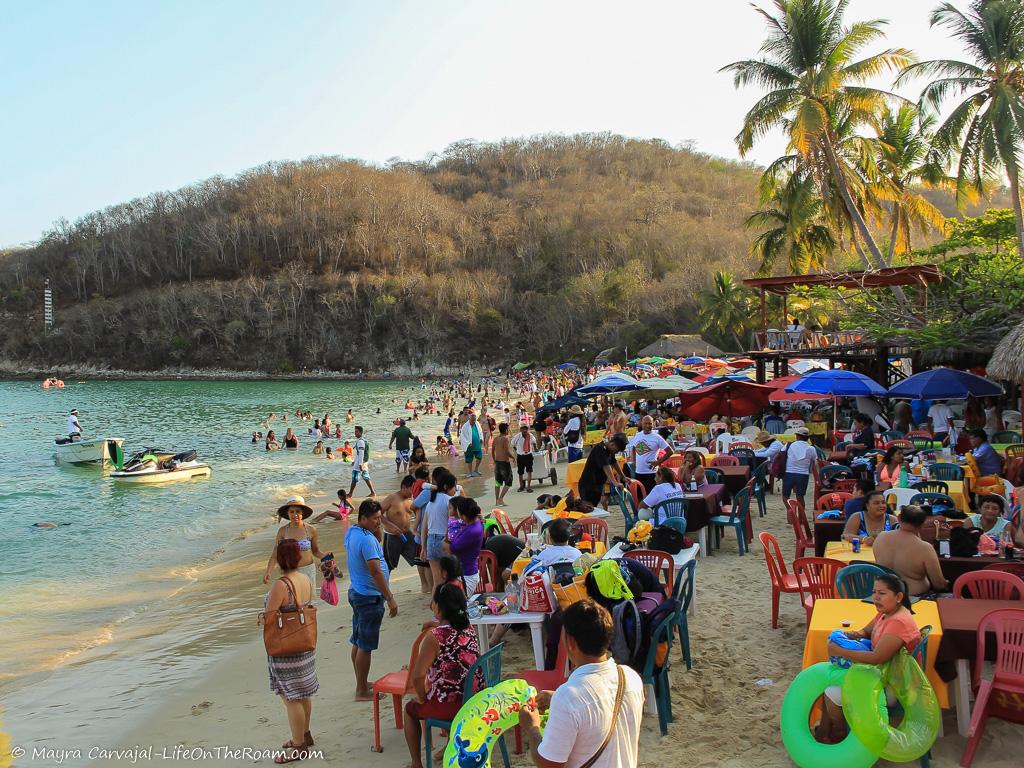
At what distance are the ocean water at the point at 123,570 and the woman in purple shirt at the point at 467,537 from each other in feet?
9.18

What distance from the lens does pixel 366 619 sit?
551cm

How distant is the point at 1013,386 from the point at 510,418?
20963 mm

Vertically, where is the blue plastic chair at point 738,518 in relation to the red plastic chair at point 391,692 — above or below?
above

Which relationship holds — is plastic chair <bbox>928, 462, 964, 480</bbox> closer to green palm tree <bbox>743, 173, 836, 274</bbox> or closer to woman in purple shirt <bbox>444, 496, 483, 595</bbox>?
woman in purple shirt <bbox>444, 496, 483, 595</bbox>

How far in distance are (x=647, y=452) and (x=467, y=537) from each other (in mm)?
5112

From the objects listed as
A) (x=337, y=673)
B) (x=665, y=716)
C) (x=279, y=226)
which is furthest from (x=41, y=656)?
(x=279, y=226)

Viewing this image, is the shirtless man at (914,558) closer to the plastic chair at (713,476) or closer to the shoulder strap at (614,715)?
the shoulder strap at (614,715)

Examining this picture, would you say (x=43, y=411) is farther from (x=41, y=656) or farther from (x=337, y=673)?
(x=337, y=673)

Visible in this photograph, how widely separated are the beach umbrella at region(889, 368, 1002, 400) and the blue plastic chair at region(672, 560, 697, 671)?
25.4ft

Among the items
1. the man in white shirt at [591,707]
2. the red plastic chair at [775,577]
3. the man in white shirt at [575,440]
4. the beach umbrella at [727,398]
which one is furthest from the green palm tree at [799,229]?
the man in white shirt at [591,707]

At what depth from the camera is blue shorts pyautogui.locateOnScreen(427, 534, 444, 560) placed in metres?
7.11

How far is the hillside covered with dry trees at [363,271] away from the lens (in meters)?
88.8

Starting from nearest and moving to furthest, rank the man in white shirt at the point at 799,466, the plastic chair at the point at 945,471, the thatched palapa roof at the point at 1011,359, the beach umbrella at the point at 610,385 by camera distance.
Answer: the plastic chair at the point at 945,471
the man in white shirt at the point at 799,466
the thatched palapa roof at the point at 1011,359
the beach umbrella at the point at 610,385

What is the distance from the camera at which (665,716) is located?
184 inches
